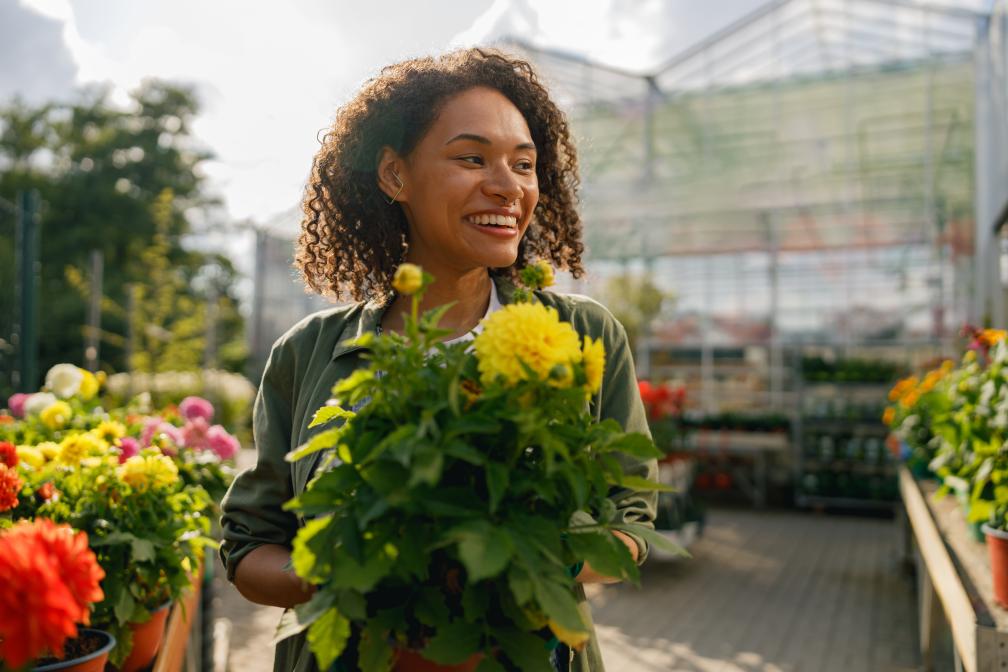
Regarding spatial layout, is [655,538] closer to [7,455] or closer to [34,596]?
[34,596]

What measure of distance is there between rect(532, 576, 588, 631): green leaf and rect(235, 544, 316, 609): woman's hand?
14.5 inches

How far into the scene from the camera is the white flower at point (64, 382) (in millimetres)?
2512

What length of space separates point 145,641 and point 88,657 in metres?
0.37

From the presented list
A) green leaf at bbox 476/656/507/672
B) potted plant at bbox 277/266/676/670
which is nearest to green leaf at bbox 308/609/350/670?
potted plant at bbox 277/266/676/670

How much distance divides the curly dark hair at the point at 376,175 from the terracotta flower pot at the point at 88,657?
0.65 meters

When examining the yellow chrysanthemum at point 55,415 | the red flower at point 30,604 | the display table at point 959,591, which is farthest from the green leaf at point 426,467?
the yellow chrysanthemum at point 55,415

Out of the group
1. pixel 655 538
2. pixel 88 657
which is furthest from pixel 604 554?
pixel 88 657

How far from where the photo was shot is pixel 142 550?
1.48m

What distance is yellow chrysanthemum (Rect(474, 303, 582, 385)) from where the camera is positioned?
674mm

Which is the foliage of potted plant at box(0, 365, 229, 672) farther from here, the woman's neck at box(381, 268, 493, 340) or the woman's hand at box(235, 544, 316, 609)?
the woman's neck at box(381, 268, 493, 340)

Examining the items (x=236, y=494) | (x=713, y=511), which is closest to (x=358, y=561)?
(x=236, y=494)

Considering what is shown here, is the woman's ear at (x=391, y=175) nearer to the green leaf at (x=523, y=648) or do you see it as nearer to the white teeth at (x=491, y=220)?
the white teeth at (x=491, y=220)

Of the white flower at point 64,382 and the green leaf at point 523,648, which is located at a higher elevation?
the white flower at point 64,382

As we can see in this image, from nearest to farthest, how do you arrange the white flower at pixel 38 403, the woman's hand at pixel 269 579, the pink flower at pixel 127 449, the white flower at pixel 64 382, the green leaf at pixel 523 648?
the green leaf at pixel 523 648, the woman's hand at pixel 269 579, the pink flower at pixel 127 449, the white flower at pixel 38 403, the white flower at pixel 64 382
